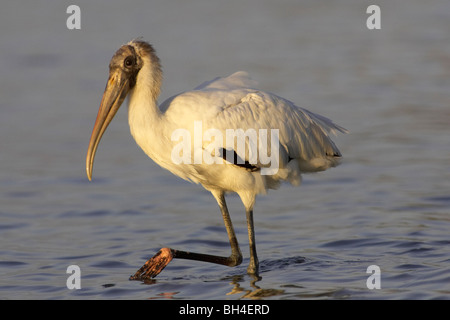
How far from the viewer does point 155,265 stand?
8.83 meters

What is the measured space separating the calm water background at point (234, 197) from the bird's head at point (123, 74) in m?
1.49

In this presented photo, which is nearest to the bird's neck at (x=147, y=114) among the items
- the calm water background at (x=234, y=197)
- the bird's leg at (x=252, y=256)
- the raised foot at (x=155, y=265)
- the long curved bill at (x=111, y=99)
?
the long curved bill at (x=111, y=99)

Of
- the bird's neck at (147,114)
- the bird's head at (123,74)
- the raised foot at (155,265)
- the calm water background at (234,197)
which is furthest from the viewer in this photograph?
the calm water background at (234,197)

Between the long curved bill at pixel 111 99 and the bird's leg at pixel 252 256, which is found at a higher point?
the long curved bill at pixel 111 99

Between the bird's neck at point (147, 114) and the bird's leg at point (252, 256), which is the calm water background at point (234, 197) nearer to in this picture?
the bird's leg at point (252, 256)

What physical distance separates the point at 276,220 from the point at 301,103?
14.1ft

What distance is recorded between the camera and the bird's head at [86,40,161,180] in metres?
8.61

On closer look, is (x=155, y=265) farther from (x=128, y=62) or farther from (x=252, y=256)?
(x=128, y=62)

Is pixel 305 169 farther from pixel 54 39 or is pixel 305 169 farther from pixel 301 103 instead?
pixel 54 39

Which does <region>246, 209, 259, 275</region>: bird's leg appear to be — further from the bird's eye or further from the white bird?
the bird's eye

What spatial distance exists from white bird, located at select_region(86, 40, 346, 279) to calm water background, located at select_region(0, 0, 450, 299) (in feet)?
2.88

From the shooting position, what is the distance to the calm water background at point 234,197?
9047 mm

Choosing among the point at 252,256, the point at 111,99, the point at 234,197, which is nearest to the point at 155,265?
the point at 252,256

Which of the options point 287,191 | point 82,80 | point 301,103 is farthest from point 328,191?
point 82,80
